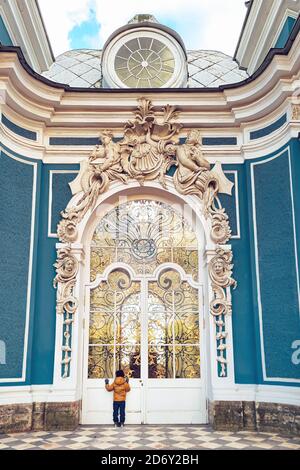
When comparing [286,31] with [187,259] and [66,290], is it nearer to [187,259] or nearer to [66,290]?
[187,259]

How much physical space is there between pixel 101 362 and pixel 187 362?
1.20 metres

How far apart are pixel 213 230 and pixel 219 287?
2.66 feet

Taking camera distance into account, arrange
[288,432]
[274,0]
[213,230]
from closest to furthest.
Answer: [288,432], [213,230], [274,0]

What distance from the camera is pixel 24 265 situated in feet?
A: 21.9

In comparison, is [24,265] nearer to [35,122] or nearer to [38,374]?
[38,374]

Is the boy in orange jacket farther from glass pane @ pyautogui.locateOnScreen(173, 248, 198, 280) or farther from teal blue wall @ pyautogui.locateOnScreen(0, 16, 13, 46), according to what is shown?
teal blue wall @ pyautogui.locateOnScreen(0, 16, 13, 46)

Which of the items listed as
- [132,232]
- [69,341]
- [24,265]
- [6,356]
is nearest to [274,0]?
[132,232]

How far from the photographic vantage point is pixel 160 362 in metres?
6.84

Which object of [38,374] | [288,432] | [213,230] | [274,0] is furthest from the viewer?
[274,0]

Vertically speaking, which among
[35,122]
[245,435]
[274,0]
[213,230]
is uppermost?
[274,0]

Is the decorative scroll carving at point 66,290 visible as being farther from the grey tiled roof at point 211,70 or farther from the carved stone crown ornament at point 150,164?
the grey tiled roof at point 211,70

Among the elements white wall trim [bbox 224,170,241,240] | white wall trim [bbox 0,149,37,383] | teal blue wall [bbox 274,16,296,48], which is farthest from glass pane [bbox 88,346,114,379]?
teal blue wall [bbox 274,16,296,48]

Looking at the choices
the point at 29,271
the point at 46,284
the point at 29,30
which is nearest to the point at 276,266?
the point at 46,284

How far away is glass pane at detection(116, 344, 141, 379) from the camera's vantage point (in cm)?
681
